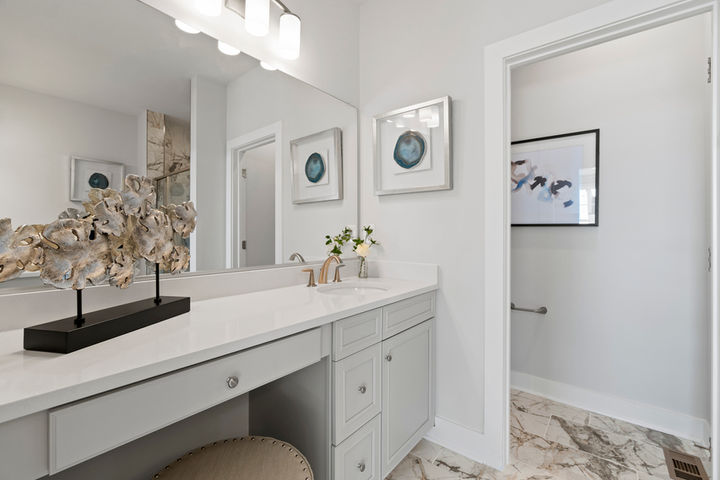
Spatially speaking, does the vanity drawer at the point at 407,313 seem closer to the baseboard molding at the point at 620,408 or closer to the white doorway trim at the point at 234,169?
the white doorway trim at the point at 234,169

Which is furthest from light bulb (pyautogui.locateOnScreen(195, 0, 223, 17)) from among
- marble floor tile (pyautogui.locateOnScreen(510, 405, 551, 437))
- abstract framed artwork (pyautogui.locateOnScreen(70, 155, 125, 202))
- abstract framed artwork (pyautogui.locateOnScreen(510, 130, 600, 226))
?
marble floor tile (pyautogui.locateOnScreen(510, 405, 551, 437))

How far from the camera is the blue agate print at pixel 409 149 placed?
1818 mm

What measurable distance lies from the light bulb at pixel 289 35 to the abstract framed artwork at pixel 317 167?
17.1 inches

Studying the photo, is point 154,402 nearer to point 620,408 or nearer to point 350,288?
point 350,288

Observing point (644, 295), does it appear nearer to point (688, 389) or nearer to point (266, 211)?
point (688, 389)

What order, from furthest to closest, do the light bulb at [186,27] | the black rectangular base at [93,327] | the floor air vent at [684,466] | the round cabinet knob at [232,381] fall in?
the floor air vent at [684,466] < the light bulb at [186,27] < the round cabinet knob at [232,381] < the black rectangular base at [93,327]

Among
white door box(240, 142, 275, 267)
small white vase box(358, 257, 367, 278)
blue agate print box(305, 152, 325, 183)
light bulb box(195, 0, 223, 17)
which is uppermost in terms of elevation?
light bulb box(195, 0, 223, 17)

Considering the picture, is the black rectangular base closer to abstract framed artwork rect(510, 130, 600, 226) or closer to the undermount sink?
the undermount sink

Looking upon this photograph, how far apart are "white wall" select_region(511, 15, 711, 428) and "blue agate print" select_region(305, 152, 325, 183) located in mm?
1481

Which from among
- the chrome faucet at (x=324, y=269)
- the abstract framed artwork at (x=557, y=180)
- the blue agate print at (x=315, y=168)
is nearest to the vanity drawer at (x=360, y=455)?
the chrome faucet at (x=324, y=269)

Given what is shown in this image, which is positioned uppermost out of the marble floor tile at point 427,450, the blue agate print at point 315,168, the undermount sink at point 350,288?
the blue agate print at point 315,168

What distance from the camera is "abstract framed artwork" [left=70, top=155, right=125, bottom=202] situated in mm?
1022

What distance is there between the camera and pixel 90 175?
3.46 feet

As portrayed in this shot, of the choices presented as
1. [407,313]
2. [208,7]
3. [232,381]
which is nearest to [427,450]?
[407,313]
